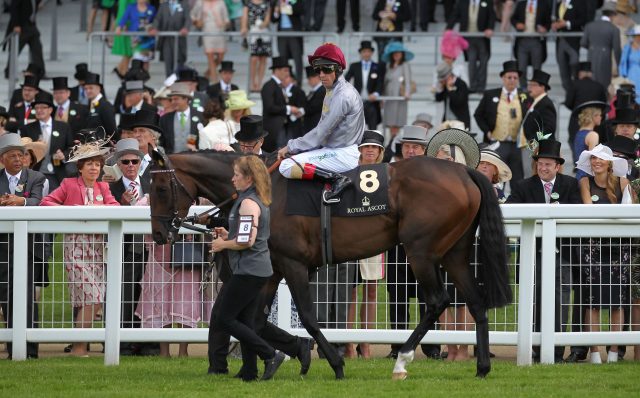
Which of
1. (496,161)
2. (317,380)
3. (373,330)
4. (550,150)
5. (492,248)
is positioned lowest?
(317,380)

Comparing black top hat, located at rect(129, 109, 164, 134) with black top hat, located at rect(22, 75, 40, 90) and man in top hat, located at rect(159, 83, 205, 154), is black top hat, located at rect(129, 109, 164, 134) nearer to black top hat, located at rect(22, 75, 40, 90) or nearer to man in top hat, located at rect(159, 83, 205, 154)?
man in top hat, located at rect(159, 83, 205, 154)

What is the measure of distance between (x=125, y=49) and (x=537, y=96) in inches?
286

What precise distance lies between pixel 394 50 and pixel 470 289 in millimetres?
10250

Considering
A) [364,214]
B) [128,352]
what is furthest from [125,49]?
[364,214]

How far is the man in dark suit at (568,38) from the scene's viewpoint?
21281mm

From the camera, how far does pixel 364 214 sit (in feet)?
34.6

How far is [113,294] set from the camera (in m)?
11.2

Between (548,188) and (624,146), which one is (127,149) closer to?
(548,188)

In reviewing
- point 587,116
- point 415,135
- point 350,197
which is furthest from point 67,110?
point 350,197

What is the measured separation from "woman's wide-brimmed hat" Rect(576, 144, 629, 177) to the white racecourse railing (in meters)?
1.45

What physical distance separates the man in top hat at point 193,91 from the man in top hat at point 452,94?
3370 millimetres

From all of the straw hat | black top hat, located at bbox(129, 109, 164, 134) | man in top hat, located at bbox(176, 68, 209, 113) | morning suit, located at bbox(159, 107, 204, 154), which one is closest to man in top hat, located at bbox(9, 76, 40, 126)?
man in top hat, located at bbox(176, 68, 209, 113)

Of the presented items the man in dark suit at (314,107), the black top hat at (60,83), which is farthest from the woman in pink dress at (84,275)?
the man in dark suit at (314,107)

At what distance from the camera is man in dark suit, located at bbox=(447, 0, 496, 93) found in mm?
21406
